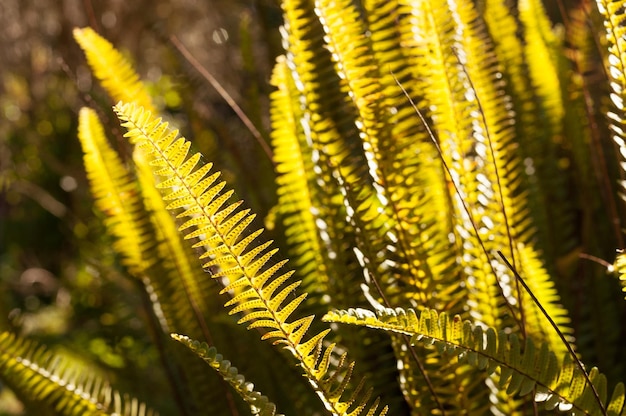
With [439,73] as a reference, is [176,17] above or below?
above

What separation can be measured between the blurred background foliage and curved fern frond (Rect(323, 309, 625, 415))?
0.50 metres

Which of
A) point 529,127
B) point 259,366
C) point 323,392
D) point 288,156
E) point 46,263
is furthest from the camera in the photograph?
point 46,263

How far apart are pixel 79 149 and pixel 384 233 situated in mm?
1857

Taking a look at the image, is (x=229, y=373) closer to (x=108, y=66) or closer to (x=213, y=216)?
(x=213, y=216)

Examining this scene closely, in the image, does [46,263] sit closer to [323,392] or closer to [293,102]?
[293,102]

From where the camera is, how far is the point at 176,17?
4160mm

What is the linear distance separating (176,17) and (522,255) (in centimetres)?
379

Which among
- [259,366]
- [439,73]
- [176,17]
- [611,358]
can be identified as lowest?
[611,358]

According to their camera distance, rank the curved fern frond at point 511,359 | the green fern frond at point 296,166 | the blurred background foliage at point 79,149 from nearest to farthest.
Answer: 1. the curved fern frond at point 511,359
2. the green fern frond at point 296,166
3. the blurred background foliage at point 79,149

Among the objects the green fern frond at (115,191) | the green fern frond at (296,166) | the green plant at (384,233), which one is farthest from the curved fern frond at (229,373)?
the green fern frond at (115,191)

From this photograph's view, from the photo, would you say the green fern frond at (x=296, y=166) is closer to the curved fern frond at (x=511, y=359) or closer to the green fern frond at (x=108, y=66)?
the green fern frond at (x=108, y=66)

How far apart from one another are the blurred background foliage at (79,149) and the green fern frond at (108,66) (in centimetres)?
3

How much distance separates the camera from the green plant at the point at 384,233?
457mm

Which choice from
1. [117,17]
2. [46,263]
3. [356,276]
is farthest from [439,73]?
[117,17]
